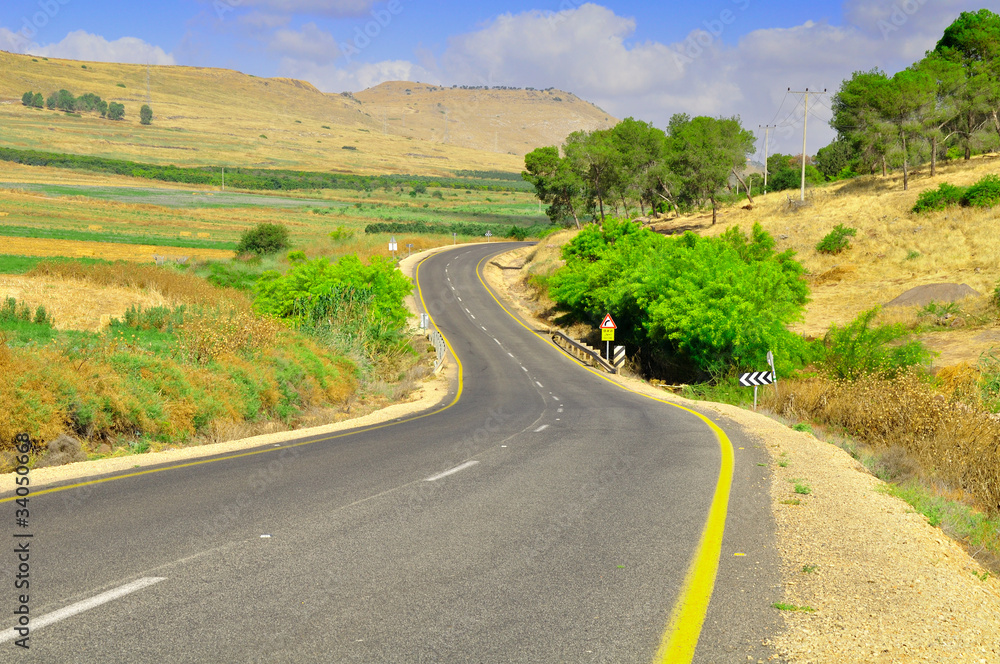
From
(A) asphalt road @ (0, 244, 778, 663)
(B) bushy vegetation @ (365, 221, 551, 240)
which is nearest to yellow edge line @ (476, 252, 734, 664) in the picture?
(A) asphalt road @ (0, 244, 778, 663)

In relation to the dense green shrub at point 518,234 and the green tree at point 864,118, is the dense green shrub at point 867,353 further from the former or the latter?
the dense green shrub at point 518,234

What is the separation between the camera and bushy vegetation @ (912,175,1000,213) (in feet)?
161

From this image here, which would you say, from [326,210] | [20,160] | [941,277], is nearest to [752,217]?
[941,277]

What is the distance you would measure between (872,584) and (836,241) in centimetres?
5030

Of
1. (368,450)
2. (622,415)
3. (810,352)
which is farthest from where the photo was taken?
(810,352)

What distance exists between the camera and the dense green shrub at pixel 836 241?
51000 mm

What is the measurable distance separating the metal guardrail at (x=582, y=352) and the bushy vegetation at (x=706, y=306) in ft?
8.53

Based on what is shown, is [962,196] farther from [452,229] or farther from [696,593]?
[452,229]

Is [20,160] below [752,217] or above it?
above

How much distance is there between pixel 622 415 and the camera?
1983cm

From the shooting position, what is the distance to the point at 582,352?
4116 centimetres

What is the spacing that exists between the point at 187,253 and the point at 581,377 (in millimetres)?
37931

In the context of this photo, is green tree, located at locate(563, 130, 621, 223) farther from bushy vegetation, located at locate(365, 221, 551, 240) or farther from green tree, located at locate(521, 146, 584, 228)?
bushy vegetation, located at locate(365, 221, 551, 240)

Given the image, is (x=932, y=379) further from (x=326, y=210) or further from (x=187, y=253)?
(x=326, y=210)
